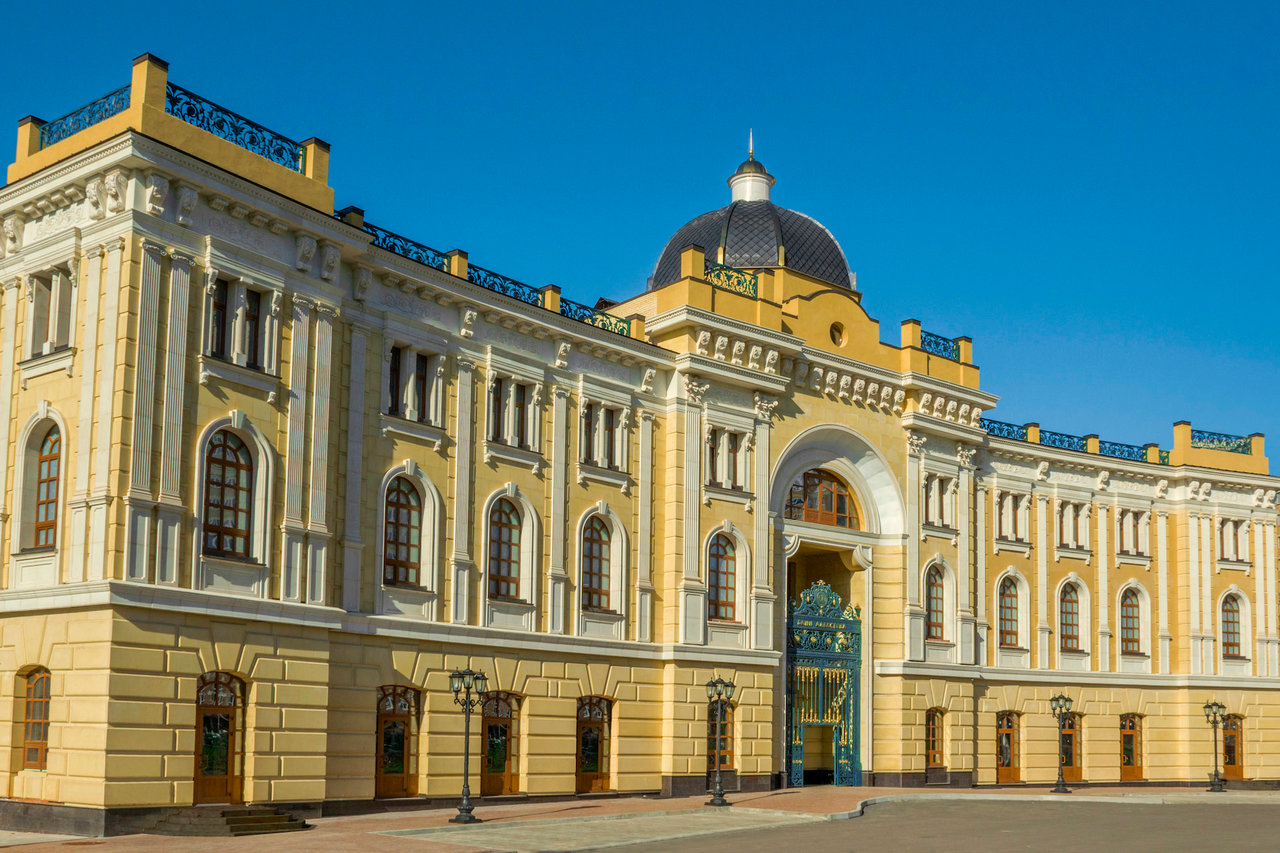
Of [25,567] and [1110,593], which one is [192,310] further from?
[1110,593]

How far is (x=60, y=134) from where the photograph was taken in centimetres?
2302

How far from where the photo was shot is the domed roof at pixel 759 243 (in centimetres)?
3716

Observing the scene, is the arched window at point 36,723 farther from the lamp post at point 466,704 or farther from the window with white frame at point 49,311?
the lamp post at point 466,704

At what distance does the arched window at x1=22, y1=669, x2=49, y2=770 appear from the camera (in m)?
21.0

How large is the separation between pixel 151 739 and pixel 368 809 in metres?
5.30

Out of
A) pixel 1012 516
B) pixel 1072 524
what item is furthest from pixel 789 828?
pixel 1072 524

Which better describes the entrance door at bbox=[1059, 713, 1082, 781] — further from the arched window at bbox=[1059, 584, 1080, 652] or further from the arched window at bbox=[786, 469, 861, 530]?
the arched window at bbox=[786, 469, 861, 530]

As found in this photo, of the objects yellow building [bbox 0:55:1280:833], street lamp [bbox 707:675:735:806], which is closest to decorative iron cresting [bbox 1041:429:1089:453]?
yellow building [bbox 0:55:1280:833]

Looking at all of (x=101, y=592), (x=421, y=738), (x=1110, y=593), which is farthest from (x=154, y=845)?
(x=1110, y=593)

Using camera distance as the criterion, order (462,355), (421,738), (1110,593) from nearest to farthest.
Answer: (421,738)
(462,355)
(1110,593)

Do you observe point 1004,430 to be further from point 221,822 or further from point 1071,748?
point 221,822

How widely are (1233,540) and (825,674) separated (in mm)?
18909

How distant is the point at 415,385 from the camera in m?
26.6

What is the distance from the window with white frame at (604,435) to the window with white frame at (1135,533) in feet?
68.2
